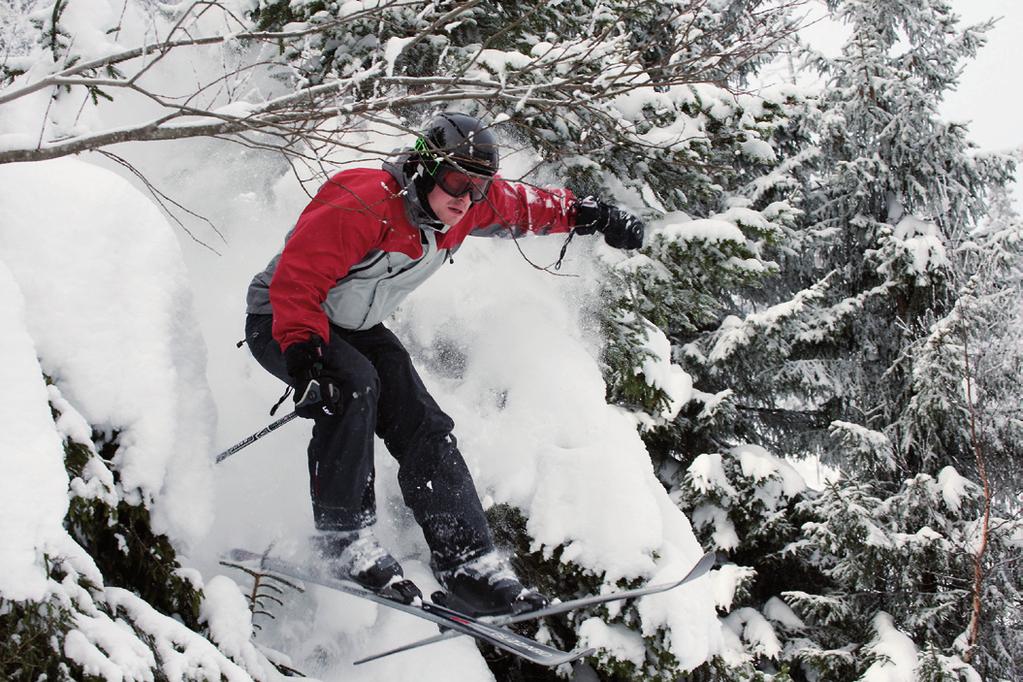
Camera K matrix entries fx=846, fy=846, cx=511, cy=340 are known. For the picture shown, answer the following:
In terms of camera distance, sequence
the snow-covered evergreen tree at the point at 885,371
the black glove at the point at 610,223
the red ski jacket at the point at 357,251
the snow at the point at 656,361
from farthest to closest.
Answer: the snow-covered evergreen tree at the point at 885,371 < the snow at the point at 656,361 < the black glove at the point at 610,223 < the red ski jacket at the point at 357,251

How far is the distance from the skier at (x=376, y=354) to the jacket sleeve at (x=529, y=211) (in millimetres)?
185

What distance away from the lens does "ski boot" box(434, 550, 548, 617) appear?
12.4ft

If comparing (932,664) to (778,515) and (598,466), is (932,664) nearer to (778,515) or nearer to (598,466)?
(778,515)

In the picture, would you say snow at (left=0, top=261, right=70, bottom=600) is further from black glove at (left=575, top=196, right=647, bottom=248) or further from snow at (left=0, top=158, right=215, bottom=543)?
black glove at (left=575, top=196, right=647, bottom=248)

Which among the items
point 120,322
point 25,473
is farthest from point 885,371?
point 25,473

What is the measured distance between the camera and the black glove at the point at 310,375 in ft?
11.4

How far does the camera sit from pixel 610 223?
446cm

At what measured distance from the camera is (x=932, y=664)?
775 cm

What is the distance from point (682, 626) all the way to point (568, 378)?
1537 mm

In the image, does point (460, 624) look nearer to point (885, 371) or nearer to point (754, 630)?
point (754, 630)

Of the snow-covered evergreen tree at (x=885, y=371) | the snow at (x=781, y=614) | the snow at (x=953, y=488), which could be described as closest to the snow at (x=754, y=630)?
the snow at (x=781, y=614)

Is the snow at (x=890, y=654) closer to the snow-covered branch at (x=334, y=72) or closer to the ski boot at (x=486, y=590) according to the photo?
the ski boot at (x=486, y=590)

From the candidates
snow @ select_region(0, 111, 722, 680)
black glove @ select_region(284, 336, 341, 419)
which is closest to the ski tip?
snow @ select_region(0, 111, 722, 680)

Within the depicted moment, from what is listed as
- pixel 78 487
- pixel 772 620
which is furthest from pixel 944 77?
pixel 78 487
